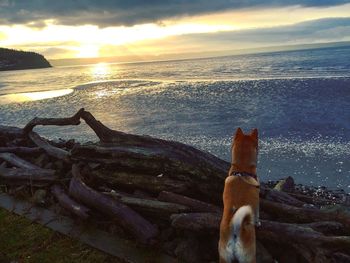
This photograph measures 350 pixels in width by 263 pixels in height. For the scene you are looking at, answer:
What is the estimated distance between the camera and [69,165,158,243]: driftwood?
646 centimetres

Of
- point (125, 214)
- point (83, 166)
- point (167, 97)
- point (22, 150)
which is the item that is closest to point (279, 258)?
point (125, 214)

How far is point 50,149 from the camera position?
34.9 feet

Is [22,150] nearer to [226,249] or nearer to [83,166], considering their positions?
[83,166]

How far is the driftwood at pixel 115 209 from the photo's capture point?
646 cm

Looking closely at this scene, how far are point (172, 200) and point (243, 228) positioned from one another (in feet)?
8.24

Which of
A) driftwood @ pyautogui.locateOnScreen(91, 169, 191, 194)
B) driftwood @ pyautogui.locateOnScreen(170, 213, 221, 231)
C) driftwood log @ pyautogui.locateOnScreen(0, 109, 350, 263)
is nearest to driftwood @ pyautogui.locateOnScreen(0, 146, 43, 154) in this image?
driftwood log @ pyautogui.locateOnScreen(0, 109, 350, 263)

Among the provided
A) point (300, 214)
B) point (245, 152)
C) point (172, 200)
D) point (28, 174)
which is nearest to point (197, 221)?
point (172, 200)

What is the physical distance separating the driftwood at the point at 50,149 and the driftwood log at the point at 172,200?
42 cm

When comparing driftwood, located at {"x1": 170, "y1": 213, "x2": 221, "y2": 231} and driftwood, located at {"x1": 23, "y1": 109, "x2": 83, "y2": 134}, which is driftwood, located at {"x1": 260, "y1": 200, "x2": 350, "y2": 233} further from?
driftwood, located at {"x1": 23, "y1": 109, "x2": 83, "y2": 134}

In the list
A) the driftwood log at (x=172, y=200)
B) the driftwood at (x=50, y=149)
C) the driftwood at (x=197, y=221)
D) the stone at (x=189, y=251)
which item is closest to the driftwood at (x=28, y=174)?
the driftwood log at (x=172, y=200)

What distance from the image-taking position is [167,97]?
36250mm

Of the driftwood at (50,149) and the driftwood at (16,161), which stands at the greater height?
the driftwood at (50,149)

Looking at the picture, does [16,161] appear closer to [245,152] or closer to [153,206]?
[153,206]

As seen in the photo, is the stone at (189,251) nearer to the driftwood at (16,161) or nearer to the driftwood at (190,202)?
the driftwood at (190,202)
